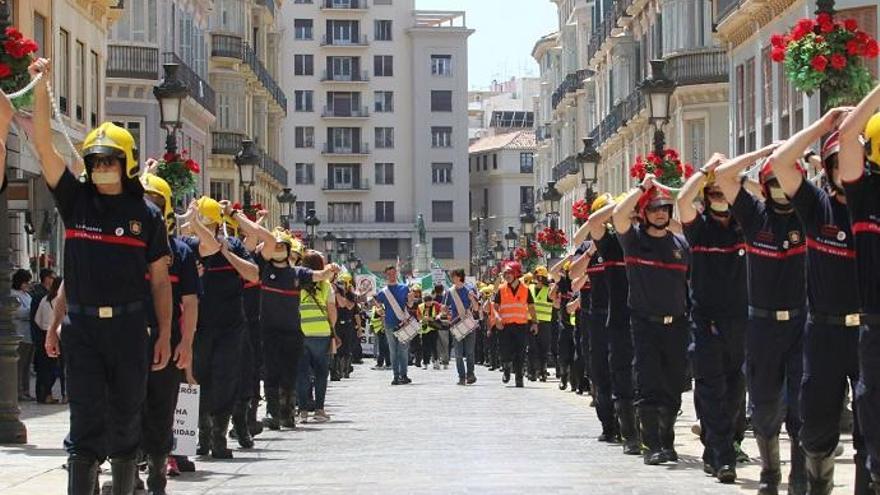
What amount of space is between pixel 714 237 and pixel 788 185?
3753 millimetres

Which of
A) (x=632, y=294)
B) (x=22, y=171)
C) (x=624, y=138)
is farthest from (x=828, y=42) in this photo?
(x=624, y=138)

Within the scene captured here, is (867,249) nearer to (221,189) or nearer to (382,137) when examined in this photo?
(221,189)

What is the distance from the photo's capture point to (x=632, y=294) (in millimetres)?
15742

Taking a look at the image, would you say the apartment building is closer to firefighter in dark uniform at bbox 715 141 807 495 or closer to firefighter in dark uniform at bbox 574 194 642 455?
firefighter in dark uniform at bbox 574 194 642 455

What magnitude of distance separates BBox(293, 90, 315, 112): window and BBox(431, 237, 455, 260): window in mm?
12416

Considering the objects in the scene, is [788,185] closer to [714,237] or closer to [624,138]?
[714,237]

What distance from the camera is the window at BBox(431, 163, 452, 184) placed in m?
135

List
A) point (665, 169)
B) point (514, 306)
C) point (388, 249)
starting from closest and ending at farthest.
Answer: point (665, 169) → point (514, 306) → point (388, 249)

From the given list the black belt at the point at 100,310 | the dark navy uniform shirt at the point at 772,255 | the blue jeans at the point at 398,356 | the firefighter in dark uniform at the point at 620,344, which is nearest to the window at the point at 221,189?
the blue jeans at the point at 398,356

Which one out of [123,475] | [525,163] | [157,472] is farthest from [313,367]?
[525,163]

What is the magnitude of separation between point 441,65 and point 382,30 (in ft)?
14.9

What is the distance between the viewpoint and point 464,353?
36.2 meters

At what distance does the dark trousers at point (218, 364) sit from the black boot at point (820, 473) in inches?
263

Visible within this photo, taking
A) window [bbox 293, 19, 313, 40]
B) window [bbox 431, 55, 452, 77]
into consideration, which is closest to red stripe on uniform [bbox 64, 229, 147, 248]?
window [bbox 431, 55, 452, 77]
